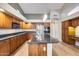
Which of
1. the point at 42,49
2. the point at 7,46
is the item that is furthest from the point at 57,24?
the point at 42,49

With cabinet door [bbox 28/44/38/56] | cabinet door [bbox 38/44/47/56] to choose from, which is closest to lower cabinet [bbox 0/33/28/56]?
cabinet door [bbox 28/44/38/56]

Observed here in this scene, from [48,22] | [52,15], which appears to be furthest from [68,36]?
[48,22]

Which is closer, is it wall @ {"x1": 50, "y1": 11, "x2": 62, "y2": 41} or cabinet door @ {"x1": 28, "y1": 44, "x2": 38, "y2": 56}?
cabinet door @ {"x1": 28, "y1": 44, "x2": 38, "y2": 56}

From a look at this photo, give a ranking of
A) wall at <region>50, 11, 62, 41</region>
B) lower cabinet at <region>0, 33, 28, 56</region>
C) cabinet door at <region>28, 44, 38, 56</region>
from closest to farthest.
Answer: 1. cabinet door at <region>28, 44, 38, 56</region>
2. lower cabinet at <region>0, 33, 28, 56</region>
3. wall at <region>50, 11, 62, 41</region>

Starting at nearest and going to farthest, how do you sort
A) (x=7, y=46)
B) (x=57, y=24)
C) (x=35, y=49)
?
(x=35, y=49)
(x=7, y=46)
(x=57, y=24)

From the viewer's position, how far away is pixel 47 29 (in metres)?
11.4

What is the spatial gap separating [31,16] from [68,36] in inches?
197

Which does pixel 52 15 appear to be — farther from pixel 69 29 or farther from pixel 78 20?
pixel 78 20

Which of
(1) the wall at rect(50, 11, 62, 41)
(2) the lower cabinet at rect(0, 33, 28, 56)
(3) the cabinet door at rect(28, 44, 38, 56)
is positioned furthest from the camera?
(1) the wall at rect(50, 11, 62, 41)

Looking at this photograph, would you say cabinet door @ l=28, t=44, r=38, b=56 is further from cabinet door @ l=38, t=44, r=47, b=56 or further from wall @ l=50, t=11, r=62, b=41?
wall @ l=50, t=11, r=62, b=41

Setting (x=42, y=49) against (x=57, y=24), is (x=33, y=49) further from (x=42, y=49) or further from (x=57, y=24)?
(x=57, y=24)

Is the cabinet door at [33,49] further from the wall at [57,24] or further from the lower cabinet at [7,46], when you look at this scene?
the wall at [57,24]

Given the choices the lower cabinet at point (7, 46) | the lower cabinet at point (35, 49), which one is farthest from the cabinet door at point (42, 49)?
the lower cabinet at point (7, 46)

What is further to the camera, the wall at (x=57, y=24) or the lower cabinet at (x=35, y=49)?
the wall at (x=57, y=24)
